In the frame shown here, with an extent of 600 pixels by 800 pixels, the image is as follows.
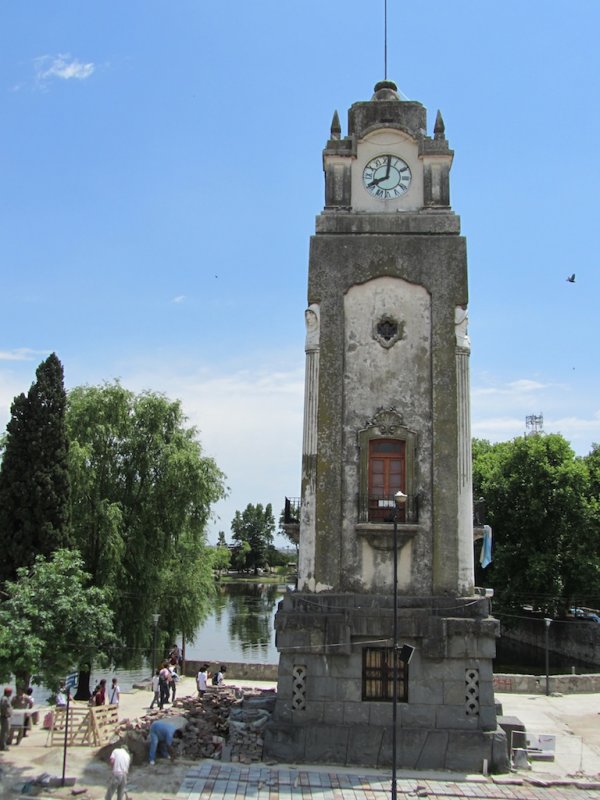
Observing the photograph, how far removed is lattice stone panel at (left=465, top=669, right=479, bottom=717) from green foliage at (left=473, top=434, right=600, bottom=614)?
27505mm

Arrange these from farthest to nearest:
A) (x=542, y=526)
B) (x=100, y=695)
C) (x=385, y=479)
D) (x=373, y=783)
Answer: (x=542, y=526)
(x=100, y=695)
(x=385, y=479)
(x=373, y=783)

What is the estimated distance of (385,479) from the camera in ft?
67.7

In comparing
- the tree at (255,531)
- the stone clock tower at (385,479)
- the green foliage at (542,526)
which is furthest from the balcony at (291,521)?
the tree at (255,531)

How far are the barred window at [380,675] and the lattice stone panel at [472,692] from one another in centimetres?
149

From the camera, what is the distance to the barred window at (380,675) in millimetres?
19250

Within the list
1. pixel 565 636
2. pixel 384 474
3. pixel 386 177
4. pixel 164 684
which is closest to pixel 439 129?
pixel 386 177

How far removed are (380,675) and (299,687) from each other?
6.76ft

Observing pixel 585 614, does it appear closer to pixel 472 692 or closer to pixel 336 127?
pixel 472 692

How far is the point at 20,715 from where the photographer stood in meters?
20.3

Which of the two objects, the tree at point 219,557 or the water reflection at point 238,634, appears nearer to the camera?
the tree at point 219,557

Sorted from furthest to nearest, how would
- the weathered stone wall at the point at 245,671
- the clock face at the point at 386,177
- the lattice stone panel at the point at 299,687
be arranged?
the weathered stone wall at the point at 245,671, the clock face at the point at 386,177, the lattice stone panel at the point at 299,687

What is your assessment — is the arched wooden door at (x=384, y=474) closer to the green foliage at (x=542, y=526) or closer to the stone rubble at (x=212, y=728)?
the stone rubble at (x=212, y=728)

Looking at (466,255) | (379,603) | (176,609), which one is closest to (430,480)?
(379,603)

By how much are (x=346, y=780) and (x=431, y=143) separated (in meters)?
16.9
